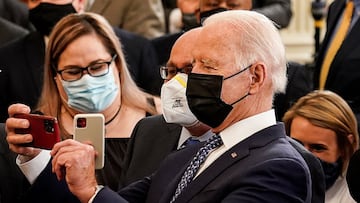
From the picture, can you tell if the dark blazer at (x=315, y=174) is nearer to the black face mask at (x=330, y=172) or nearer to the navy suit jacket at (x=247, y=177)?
the navy suit jacket at (x=247, y=177)

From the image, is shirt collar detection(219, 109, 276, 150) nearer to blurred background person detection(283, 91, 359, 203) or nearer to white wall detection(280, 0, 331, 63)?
blurred background person detection(283, 91, 359, 203)

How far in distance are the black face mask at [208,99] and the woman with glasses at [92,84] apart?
38.7 inches

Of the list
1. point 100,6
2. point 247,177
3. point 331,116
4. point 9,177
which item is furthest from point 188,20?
point 247,177

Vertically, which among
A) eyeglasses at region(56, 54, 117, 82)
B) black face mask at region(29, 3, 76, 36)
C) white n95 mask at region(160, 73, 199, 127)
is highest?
white n95 mask at region(160, 73, 199, 127)

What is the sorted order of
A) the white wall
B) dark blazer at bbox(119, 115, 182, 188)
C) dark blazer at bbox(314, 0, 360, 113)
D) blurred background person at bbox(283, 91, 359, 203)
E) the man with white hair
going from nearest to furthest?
the man with white hair
dark blazer at bbox(119, 115, 182, 188)
blurred background person at bbox(283, 91, 359, 203)
dark blazer at bbox(314, 0, 360, 113)
the white wall

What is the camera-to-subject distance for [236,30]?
267 centimetres

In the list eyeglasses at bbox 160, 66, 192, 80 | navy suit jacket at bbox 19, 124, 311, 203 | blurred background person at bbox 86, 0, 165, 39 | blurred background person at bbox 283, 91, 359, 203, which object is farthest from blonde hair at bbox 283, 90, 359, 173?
blurred background person at bbox 86, 0, 165, 39

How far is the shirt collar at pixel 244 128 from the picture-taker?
268cm

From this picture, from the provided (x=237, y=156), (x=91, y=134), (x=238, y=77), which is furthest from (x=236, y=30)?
(x=91, y=134)

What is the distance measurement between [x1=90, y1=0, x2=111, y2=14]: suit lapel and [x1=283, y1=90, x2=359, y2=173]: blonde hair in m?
1.90

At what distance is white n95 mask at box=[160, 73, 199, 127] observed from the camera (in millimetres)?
3260

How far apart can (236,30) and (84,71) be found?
126 cm

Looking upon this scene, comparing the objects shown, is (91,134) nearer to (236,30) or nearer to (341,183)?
(236,30)

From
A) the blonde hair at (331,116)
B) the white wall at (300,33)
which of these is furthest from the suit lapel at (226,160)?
the white wall at (300,33)
